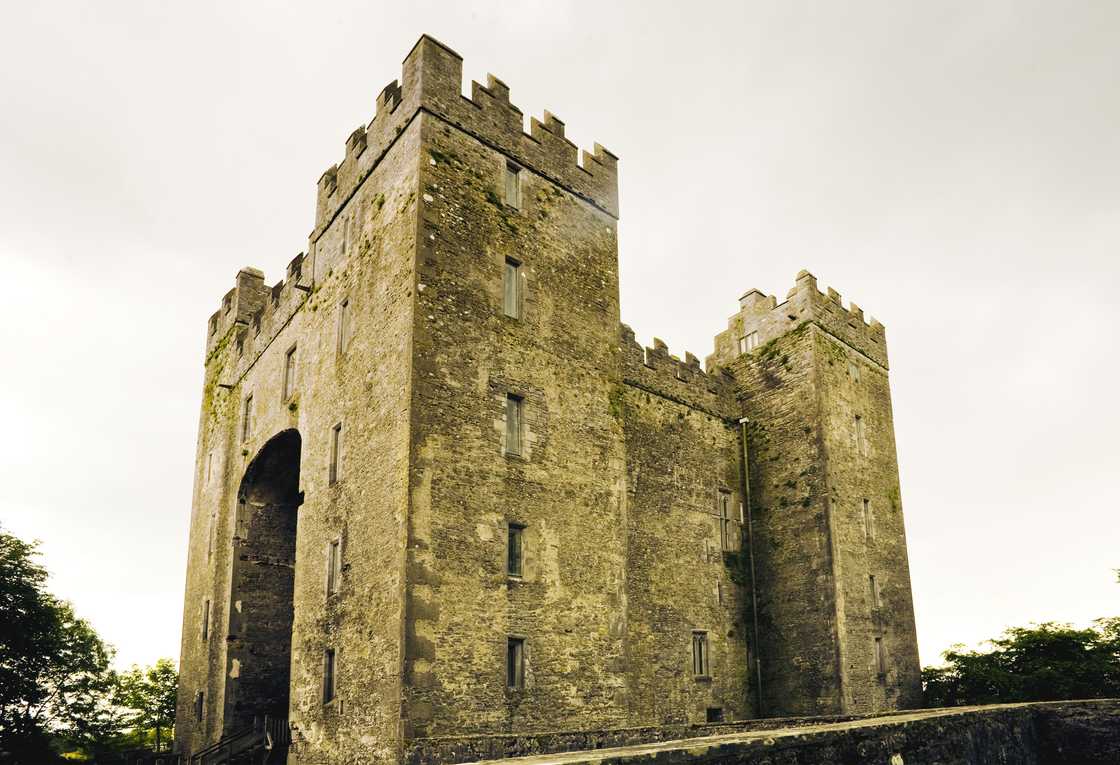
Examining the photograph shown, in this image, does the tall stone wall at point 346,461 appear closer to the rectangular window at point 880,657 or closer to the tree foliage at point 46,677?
the tree foliage at point 46,677

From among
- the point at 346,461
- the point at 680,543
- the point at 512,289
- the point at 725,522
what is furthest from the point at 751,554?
the point at 346,461

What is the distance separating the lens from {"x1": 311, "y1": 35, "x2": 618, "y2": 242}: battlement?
60.6 feet

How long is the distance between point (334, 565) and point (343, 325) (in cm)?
548

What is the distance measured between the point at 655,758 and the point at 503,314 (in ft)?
43.0

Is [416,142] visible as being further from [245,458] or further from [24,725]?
[24,725]

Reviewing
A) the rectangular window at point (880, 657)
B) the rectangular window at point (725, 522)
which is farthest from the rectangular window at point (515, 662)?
the rectangular window at point (880, 657)

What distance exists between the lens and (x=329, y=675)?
1728cm

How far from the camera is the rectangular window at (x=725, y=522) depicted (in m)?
25.1

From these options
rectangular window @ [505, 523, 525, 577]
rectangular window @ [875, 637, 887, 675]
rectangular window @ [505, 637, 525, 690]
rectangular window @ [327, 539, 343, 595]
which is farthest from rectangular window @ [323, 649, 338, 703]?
rectangular window @ [875, 637, 887, 675]

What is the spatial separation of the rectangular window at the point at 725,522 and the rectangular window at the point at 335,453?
11.7 meters

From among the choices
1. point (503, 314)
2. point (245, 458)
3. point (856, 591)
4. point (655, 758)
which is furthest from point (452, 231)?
point (856, 591)

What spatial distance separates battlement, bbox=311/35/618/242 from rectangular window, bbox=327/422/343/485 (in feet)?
19.1

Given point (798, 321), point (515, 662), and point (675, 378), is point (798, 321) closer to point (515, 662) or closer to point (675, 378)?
point (675, 378)

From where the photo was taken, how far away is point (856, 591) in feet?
79.3
